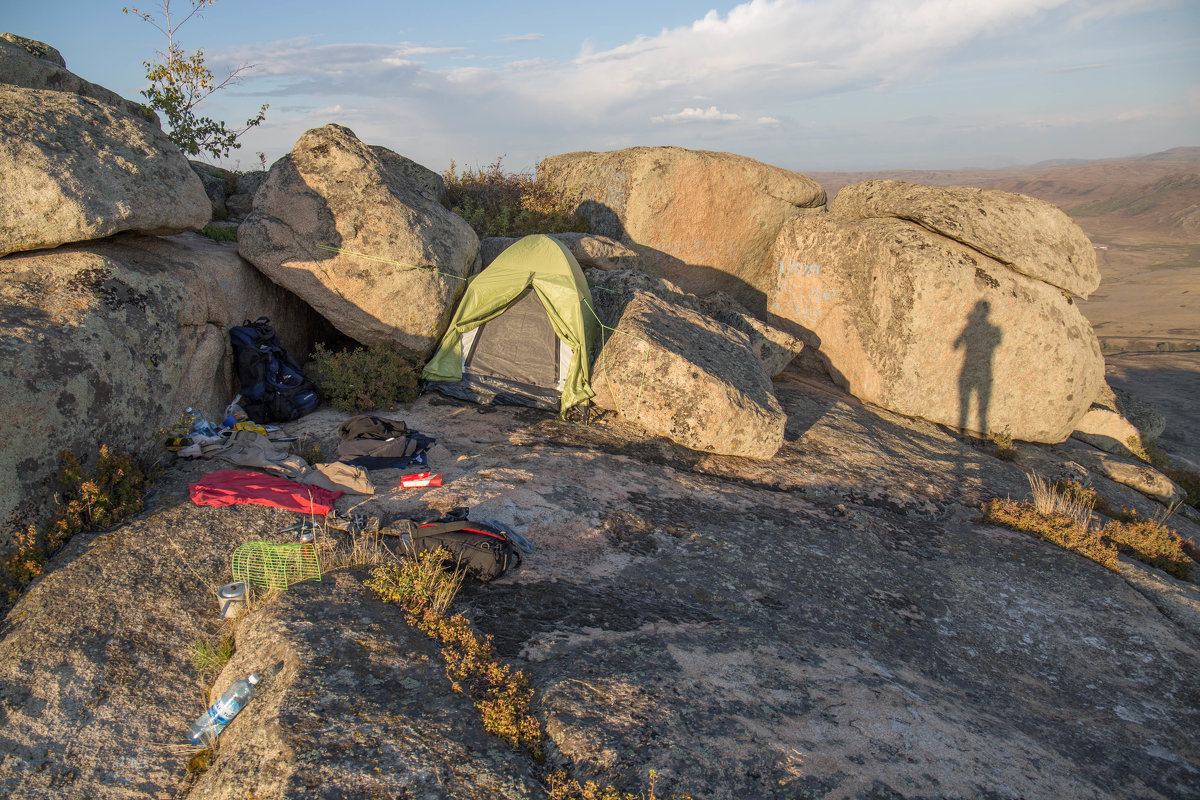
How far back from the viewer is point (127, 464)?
5863 millimetres

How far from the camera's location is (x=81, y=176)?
22.2 feet

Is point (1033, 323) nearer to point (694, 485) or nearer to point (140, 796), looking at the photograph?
point (694, 485)

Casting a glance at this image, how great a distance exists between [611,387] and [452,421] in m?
2.23

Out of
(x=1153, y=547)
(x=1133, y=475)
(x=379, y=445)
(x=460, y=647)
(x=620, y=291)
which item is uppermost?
(x=620, y=291)

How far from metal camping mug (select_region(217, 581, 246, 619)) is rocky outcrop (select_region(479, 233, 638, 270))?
7936 millimetres

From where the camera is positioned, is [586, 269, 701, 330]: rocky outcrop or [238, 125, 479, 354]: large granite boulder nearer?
[238, 125, 479, 354]: large granite boulder

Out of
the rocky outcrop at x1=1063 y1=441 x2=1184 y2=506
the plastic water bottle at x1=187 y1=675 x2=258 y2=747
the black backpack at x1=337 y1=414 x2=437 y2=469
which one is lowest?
the rocky outcrop at x1=1063 y1=441 x2=1184 y2=506

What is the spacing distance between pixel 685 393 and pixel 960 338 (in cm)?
561

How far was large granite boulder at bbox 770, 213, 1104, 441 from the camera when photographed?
432 inches

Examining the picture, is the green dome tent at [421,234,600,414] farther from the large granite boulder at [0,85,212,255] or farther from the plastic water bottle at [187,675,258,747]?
the plastic water bottle at [187,675,258,747]

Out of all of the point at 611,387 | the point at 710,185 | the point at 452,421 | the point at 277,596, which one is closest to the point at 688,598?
the point at 277,596

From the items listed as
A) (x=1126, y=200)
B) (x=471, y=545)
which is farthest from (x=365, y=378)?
(x=1126, y=200)

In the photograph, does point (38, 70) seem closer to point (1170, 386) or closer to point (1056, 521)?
point (1056, 521)

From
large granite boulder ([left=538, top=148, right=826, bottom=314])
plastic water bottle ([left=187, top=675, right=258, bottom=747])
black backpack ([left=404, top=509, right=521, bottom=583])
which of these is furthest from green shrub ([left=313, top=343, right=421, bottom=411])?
large granite boulder ([left=538, top=148, right=826, bottom=314])
